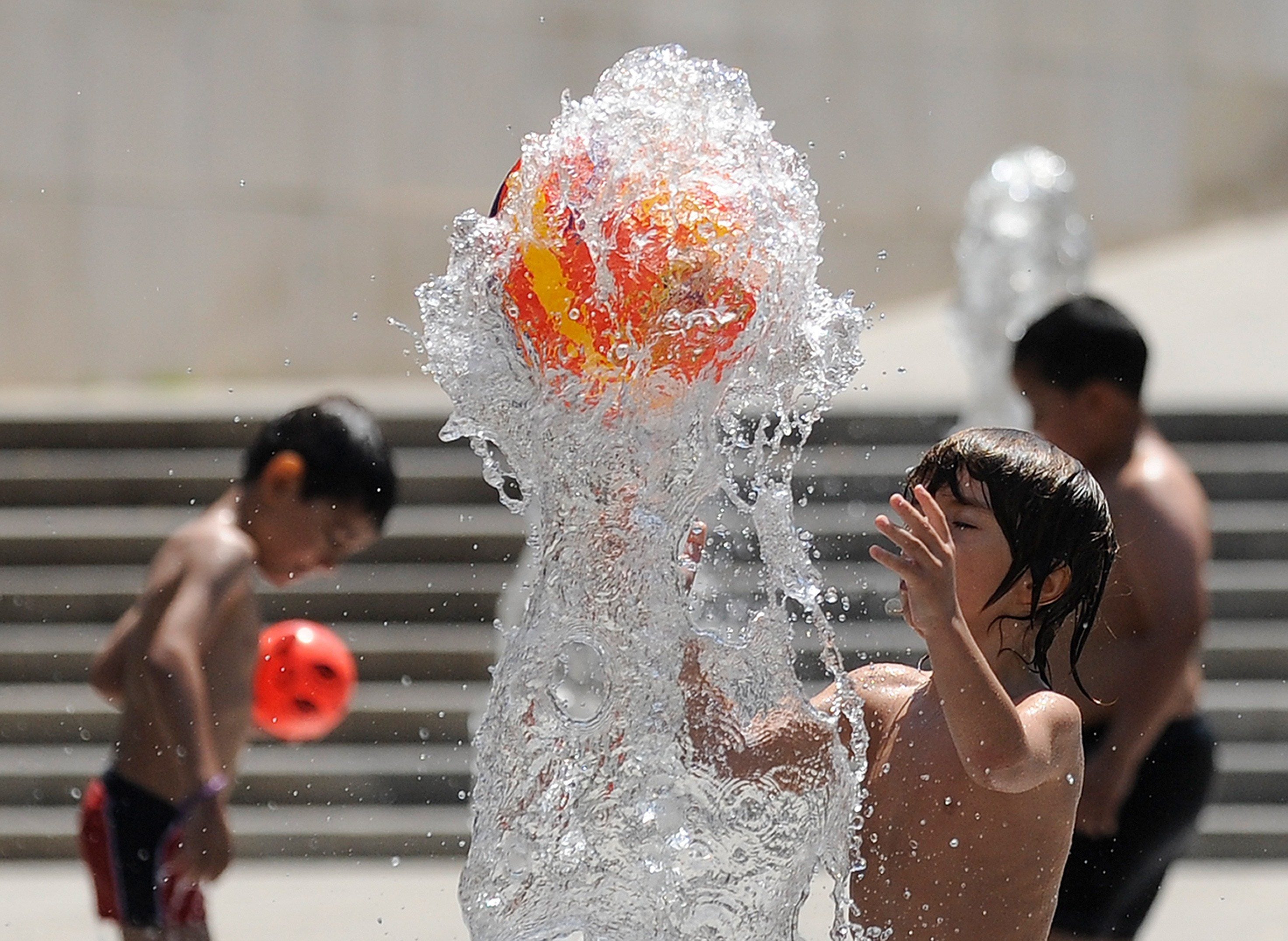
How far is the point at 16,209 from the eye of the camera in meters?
10.7

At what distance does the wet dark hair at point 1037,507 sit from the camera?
2.28 meters

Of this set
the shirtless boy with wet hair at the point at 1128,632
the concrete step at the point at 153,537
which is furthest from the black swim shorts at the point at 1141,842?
the concrete step at the point at 153,537

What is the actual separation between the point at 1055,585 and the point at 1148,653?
4.17 feet

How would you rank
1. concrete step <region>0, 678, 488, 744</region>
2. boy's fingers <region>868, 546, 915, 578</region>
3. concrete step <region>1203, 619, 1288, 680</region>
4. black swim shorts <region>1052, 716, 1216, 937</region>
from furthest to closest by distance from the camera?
1. concrete step <region>1203, 619, 1288, 680</region>
2. concrete step <region>0, 678, 488, 744</region>
3. black swim shorts <region>1052, 716, 1216, 937</region>
4. boy's fingers <region>868, 546, 915, 578</region>

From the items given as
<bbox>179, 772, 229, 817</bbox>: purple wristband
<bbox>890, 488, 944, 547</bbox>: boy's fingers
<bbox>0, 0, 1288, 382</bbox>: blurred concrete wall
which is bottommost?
<bbox>179, 772, 229, 817</bbox>: purple wristband

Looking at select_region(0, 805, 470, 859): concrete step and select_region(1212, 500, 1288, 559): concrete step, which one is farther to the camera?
select_region(1212, 500, 1288, 559): concrete step

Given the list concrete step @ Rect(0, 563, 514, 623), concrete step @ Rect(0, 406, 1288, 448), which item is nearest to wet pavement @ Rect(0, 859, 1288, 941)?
concrete step @ Rect(0, 563, 514, 623)

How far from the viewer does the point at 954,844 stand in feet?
7.50

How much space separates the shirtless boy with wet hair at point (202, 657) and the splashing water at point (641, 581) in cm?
127

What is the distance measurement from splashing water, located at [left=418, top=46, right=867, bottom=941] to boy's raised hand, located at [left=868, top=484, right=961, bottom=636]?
0.34 meters

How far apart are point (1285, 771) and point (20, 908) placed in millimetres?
4451

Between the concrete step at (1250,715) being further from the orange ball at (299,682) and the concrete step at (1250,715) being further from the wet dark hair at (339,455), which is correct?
the wet dark hair at (339,455)

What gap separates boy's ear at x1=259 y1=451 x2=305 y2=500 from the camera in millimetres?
3707

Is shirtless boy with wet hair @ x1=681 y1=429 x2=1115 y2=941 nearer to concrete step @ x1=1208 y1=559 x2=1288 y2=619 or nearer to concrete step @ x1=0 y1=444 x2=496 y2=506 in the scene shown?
concrete step @ x1=1208 y1=559 x2=1288 y2=619
